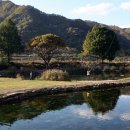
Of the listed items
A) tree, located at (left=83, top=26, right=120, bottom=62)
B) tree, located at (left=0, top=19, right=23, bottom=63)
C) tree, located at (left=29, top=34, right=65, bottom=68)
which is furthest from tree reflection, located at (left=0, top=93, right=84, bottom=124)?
tree, located at (left=83, top=26, right=120, bottom=62)

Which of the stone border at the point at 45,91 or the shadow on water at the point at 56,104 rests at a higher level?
the stone border at the point at 45,91

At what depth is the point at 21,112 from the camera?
28062 millimetres

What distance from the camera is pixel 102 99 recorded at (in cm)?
3553

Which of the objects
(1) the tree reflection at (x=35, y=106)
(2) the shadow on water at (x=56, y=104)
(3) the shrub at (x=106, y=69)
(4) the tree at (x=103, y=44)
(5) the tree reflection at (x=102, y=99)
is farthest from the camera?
(4) the tree at (x=103, y=44)

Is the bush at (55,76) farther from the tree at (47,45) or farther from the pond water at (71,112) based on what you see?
the tree at (47,45)

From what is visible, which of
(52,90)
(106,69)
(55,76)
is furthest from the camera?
(106,69)

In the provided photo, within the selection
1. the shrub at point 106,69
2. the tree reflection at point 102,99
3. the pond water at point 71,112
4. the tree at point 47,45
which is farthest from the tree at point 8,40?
the pond water at point 71,112

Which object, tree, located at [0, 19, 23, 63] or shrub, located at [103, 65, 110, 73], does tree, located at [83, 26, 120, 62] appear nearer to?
shrub, located at [103, 65, 110, 73]

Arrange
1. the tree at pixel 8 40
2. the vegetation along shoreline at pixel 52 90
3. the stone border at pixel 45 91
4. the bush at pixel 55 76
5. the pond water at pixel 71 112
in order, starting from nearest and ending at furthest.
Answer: the pond water at pixel 71 112
the stone border at pixel 45 91
the vegetation along shoreline at pixel 52 90
the bush at pixel 55 76
the tree at pixel 8 40

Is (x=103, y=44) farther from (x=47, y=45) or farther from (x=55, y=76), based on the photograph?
(x=55, y=76)

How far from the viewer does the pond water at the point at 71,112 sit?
23922 mm

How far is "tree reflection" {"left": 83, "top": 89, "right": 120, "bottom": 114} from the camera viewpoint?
3105 cm

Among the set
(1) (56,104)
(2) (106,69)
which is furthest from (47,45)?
(1) (56,104)

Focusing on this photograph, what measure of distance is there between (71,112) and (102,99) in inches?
291
